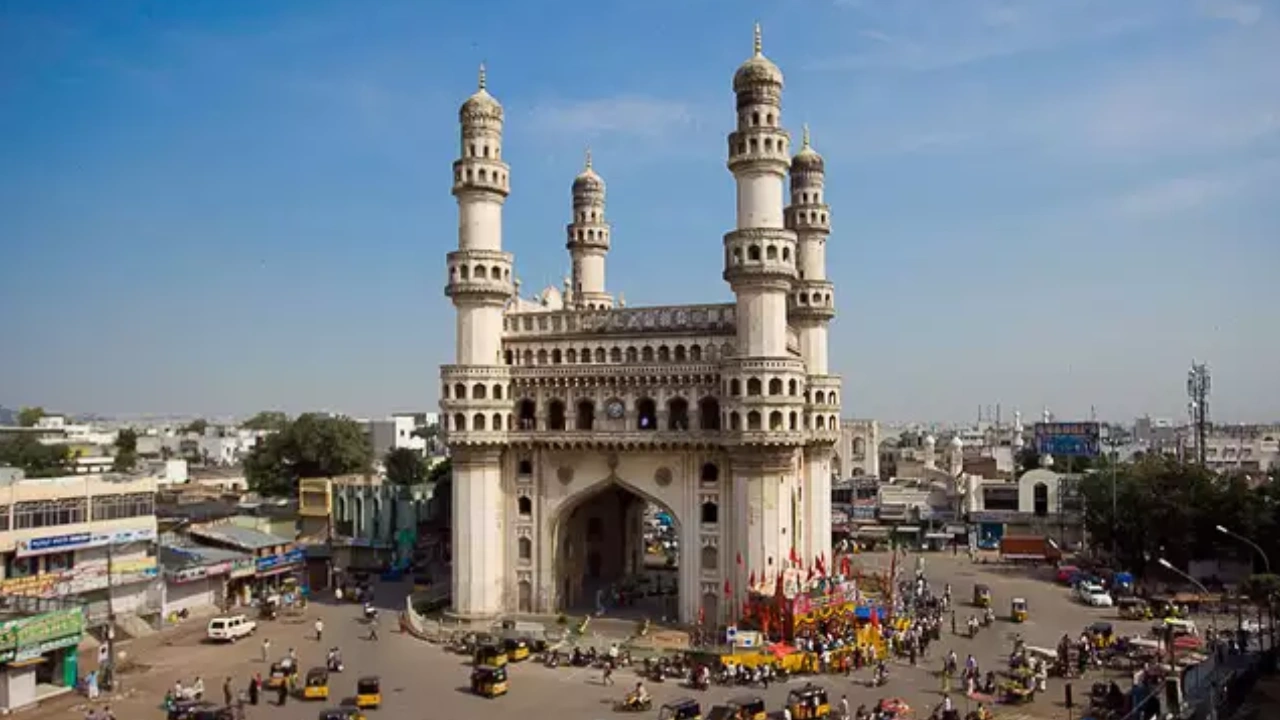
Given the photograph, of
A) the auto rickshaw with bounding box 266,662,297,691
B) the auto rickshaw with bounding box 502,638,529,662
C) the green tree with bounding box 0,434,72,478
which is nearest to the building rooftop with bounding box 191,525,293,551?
the auto rickshaw with bounding box 266,662,297,691

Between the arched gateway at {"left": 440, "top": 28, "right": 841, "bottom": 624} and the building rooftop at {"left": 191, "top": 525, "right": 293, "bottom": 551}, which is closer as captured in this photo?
the arched gateway at {"left": 440, "top": 28, "right": 841, "bottom": 624}

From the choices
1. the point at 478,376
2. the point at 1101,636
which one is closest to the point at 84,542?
the point at 478,376

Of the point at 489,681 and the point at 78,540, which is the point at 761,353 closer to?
the point at 489,681

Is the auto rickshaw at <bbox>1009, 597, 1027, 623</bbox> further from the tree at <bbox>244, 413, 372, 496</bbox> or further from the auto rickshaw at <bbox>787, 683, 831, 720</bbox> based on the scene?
the tree at <bbox>244, 413, 372, 496</bbox>

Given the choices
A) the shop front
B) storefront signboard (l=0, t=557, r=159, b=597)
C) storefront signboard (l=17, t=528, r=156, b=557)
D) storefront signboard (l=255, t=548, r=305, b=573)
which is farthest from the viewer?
storefront signboard (l=255, t=548, r=305, b=573)

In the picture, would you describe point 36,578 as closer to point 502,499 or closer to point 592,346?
point 502,499

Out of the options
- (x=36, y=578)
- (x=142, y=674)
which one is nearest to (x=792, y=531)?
(x=142, y=674)
